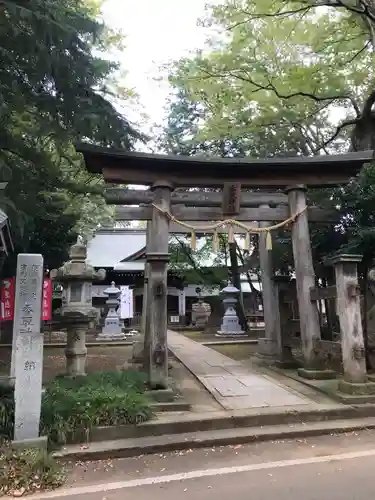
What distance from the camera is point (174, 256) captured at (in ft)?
74.6

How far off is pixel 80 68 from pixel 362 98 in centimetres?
972

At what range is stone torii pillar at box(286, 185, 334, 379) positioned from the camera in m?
7.80

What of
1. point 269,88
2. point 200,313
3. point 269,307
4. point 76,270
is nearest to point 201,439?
point 76,270

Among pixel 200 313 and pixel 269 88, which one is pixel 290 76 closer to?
pixel 269 88

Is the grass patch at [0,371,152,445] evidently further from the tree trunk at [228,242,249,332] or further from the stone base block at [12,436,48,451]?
the tree trunk at [228,242,249,332]

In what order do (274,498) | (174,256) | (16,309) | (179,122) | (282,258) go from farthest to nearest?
(174,256) → (179,122) → (282,258) → (16,309) → (274,498)

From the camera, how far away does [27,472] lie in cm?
408

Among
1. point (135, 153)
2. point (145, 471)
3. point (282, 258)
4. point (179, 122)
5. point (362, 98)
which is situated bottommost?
point (145, 471)

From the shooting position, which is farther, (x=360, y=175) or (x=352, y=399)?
(x=360, y=175)

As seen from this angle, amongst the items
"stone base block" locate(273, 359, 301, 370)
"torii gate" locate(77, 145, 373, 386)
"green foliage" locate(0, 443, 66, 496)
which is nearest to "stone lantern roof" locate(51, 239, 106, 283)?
"torii gate" locate(77, 145, 373, 386)

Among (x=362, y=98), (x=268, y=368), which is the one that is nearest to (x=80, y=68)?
(x=268, y=368)

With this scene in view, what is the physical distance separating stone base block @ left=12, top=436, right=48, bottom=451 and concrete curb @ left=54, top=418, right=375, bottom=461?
207 millimetres

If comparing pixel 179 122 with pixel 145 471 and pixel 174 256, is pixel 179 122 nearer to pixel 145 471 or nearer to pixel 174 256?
pixel 174 256

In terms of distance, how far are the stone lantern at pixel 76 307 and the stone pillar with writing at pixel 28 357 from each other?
2.21m
